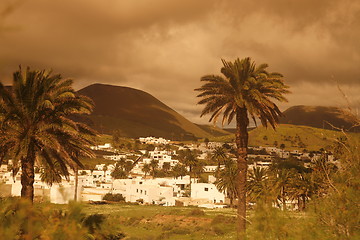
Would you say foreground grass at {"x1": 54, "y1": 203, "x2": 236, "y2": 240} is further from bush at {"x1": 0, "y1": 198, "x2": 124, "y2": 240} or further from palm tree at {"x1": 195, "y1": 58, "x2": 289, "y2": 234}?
bush at {"x1": 0, "y1": 198, "x2": 124, "y2": 240}

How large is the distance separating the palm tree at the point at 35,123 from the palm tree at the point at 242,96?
969cm

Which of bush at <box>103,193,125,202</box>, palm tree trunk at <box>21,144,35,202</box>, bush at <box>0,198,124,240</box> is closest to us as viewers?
bush at <box>0,198,124,240</box>

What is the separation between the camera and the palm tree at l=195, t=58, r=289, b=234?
23812 mm

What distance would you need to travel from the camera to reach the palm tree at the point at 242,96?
2381 cm

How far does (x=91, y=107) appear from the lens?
20109 mm

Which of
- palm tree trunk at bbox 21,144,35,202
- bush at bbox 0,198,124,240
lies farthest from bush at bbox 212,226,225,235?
bush at bbox 0,198,124,240

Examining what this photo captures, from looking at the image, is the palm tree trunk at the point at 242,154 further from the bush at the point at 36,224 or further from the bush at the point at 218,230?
the bush at the point at 36,224

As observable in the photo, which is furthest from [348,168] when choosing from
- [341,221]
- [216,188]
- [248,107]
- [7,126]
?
[216,188]

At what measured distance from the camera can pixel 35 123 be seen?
59.0 ft

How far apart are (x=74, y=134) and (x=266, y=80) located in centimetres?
1316

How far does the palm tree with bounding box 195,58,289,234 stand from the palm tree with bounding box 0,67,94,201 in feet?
31.8

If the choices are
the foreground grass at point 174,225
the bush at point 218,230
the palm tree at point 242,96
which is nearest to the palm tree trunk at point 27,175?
the palm tree at point 242,96

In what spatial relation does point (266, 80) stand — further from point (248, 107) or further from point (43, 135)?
point (43, 135)

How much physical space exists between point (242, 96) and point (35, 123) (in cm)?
1318
